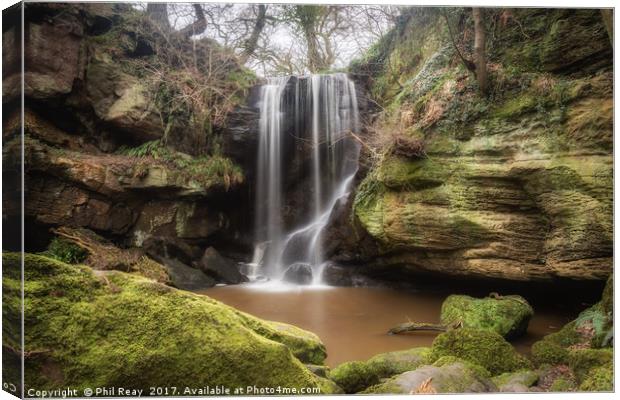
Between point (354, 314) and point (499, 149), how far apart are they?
302cm

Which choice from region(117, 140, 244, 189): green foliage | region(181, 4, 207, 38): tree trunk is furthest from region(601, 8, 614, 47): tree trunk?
region(117, 140, 244, 189): green foliage

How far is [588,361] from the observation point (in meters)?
3.93

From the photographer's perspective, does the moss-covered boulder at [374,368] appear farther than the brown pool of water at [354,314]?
No

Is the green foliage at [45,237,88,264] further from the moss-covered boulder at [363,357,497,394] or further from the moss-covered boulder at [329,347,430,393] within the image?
the moss-covered boulder at [363,357,497,394]

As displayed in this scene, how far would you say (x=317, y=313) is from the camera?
245 inches

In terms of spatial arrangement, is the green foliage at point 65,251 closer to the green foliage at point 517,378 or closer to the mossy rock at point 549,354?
the green foliage at point 517,378

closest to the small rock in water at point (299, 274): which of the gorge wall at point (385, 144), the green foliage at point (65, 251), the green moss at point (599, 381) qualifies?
the gorge wall at point (385, 144)

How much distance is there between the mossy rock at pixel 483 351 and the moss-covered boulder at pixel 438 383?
1.75 ft

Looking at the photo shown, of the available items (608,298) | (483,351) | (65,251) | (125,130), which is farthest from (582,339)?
(125,130)

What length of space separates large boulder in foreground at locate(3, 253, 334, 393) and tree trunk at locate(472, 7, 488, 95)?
4397mm

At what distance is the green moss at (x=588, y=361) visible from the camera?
391 centimetres

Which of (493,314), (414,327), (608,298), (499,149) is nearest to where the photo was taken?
(608,298)

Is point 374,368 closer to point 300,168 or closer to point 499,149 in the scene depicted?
point 499,149

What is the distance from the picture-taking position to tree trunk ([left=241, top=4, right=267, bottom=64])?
4801mm
